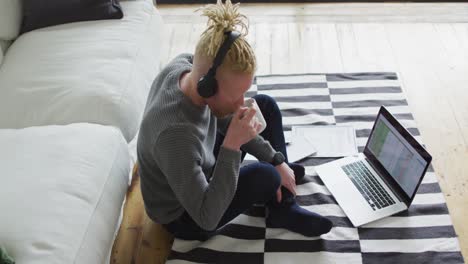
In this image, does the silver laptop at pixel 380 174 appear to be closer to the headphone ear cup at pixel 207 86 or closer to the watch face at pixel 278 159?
the watch face at pixel 278 159

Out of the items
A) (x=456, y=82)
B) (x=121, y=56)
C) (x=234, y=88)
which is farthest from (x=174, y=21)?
(x=234, y=88)

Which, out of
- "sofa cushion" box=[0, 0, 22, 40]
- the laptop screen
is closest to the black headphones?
the laptop screen

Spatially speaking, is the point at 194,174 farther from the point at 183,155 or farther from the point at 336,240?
the point at 336,240

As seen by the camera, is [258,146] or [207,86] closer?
[207,86]

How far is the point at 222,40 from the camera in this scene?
111 centimetres

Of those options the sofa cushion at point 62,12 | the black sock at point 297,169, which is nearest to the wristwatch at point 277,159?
the black sock at point 297,169

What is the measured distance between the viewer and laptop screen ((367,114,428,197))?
4.74 feet

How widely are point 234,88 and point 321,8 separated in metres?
1.72

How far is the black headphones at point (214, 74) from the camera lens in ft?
3.65

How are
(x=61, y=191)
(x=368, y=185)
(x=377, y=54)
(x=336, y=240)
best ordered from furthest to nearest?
1. (x=377, y=54)
2. (x=368, y=185)
3. (x=336, y=240)
4. (x=61, y=191)

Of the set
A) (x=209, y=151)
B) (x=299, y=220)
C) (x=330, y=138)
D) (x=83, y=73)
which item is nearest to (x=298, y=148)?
(x=330, y=138)

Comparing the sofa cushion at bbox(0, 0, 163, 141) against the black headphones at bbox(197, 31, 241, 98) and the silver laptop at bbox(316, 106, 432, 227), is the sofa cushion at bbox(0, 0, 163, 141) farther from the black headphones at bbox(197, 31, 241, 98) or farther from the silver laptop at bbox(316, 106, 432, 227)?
the silver laptop at bbox(316, 106, 432, 227)

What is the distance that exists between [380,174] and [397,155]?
122mm

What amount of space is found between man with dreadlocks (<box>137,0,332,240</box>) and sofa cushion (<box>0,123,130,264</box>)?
0.41 feet
